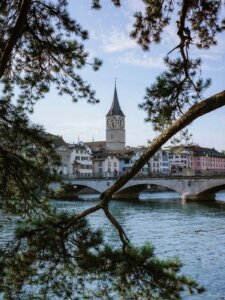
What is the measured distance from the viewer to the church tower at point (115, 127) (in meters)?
98.6

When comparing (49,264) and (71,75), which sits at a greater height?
(71,75)

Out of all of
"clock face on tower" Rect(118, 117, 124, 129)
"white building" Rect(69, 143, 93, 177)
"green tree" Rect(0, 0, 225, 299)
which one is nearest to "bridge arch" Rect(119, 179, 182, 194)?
"white building" Rect(69, 143, 93, 177)

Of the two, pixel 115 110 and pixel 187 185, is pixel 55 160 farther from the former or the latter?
pixel 115 110

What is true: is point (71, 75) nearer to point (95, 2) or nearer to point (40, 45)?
point (40, 45)

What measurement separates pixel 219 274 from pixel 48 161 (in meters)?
6.81

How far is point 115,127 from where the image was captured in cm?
9856

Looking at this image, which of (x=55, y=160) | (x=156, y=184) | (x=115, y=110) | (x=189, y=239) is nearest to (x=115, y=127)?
(x=115, y=110)

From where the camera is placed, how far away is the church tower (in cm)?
9856

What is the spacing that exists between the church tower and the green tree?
93646 mm

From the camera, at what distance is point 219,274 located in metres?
10.1

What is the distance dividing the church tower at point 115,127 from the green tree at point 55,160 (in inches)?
3687

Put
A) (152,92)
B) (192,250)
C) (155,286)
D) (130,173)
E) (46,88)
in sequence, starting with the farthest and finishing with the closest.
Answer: (192,250) → (46,88) → (152,92) → (130,173) → (155,286)

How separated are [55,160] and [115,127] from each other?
9414cm

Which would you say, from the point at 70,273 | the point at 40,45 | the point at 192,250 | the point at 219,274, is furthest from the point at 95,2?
the point at 192,250
